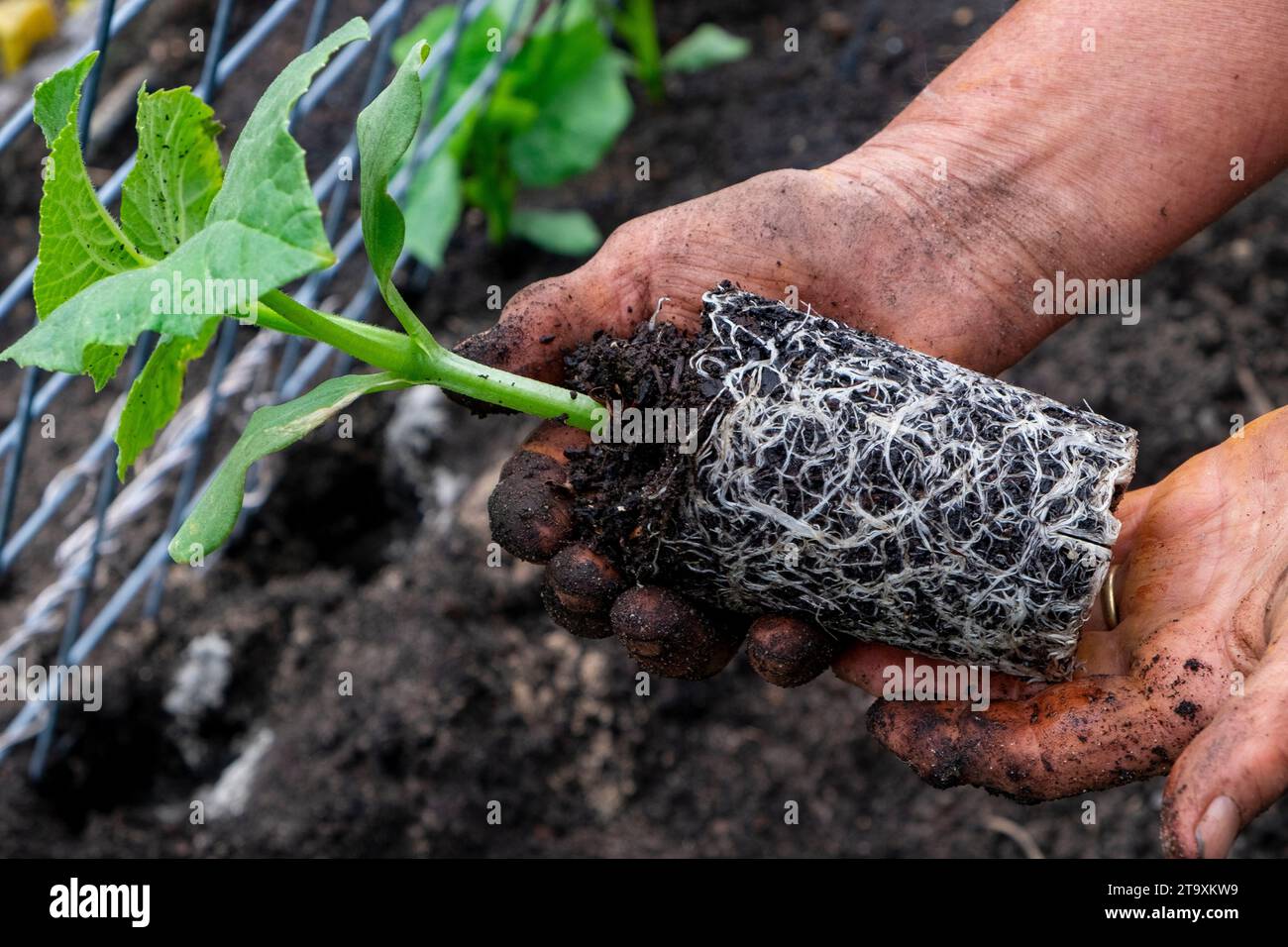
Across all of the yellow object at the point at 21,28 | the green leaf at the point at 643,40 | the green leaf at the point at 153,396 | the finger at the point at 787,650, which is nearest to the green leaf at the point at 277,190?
the green leaf at the point at 153,396

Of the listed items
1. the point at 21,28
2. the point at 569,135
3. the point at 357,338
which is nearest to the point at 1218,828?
the point at 357,338

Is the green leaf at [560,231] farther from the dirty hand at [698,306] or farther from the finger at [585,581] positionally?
the finger at [585,581]

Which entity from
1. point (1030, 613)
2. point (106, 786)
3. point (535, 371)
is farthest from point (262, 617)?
point (1030, 613)

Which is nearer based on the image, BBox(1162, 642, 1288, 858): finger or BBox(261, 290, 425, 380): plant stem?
BBox(1162, 642, 1288, 858): finger
